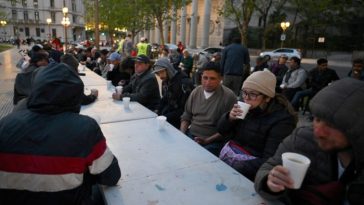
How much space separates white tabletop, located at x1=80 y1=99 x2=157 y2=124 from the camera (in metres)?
3.53

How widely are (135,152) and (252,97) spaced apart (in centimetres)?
113

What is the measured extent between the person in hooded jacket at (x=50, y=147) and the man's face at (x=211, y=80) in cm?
195

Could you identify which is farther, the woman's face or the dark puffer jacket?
the woman's face

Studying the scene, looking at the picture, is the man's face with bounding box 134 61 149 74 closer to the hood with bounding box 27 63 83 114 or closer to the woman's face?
the woman's face

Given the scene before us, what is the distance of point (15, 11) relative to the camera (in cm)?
Result: 7506

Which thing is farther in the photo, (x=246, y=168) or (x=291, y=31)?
(x=291, y=31)

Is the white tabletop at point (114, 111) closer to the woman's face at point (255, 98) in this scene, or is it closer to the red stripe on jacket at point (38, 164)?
the woman's face at point (255, 98)

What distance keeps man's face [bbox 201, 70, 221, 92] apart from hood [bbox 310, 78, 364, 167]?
200 cm

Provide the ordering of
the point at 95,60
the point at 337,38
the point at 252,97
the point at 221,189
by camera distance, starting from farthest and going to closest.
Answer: the point at 337,38
the point at 95,60
the point at 252,97
the point at 221,189

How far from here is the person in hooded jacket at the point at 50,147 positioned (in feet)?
5.22

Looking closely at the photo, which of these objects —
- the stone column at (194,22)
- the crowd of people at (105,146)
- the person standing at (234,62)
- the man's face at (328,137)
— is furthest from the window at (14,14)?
the man's face at (328,137)

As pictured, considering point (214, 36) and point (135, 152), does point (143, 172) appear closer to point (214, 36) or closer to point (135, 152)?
point (135, 152)

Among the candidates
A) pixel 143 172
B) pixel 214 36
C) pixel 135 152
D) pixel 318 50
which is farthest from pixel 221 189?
pixel 214 36

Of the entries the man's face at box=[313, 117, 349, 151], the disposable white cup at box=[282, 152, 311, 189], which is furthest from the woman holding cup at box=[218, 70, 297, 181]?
the disposable white cup at box=[282, 152, 311, 189]
